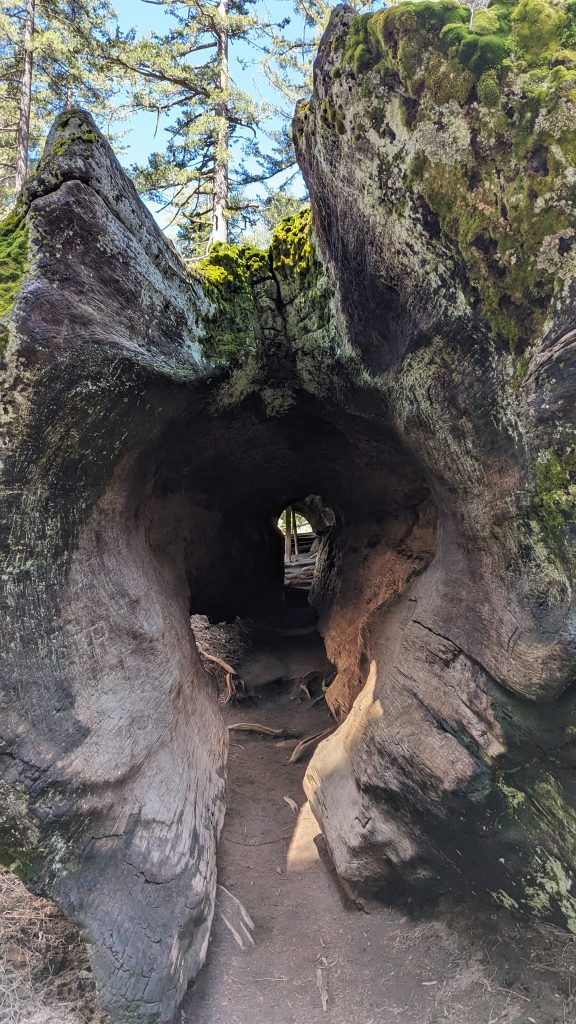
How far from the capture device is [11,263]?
205cm

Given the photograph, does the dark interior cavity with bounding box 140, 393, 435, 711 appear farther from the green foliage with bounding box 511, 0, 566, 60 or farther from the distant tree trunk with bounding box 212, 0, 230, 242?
the distant tree trunk with bounding box 212, 0, 230, 242

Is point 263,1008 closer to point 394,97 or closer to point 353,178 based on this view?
point 353,178

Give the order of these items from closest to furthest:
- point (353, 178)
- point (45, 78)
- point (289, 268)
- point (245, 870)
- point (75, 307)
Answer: point (75, 307) → point (353, 178) → point (289, 268) → point (245, 870) → point (45, 78)

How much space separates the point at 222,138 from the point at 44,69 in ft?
15.1

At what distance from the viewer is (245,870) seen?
341 cm

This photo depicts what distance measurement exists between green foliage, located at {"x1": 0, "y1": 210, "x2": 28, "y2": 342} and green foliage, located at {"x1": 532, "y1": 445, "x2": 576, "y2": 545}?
7.58 ft

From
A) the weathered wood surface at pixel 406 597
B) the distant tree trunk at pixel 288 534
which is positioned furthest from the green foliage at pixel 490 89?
the distant tree trunk at pixel 288 534

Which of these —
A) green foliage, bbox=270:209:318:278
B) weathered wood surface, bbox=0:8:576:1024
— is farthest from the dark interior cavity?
green foliage, bbox=270:209:318:278

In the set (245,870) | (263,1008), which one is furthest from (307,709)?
(263,1008)

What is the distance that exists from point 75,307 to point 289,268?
1565 millimetres

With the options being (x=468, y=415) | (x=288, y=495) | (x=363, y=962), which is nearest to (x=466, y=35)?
(x=468, y=415)

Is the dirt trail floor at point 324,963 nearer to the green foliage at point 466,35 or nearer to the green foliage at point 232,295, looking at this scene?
the green foliage at point 232,295

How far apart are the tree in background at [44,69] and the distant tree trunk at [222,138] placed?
1.83 m

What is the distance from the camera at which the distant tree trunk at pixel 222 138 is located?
8.28m
